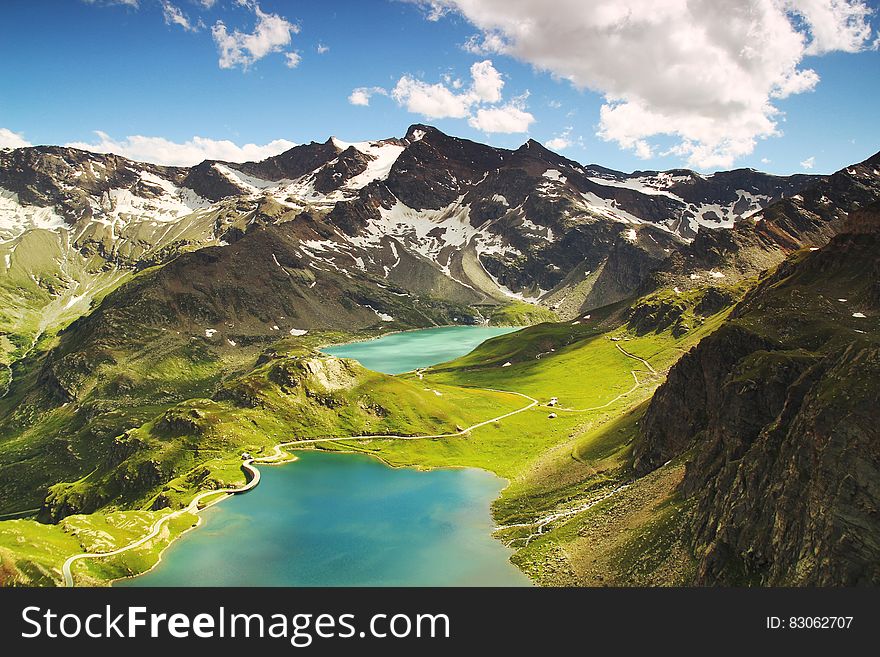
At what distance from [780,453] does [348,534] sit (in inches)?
2529

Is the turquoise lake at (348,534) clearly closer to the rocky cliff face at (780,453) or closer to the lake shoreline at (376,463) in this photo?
the lake shoreline at (376,463)

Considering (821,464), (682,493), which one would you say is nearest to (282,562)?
(682,493)

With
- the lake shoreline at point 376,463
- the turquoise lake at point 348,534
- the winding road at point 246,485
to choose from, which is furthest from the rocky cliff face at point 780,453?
the winding road at point 246,485

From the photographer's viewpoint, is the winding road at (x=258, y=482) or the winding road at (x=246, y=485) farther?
the winding road at (x=258, y=482)

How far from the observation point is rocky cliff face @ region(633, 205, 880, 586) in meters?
44.9

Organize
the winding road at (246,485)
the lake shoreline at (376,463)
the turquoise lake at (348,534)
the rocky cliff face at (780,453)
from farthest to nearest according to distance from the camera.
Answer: the winding road at (246,485) < the lake shoreline at (376,463) < the turquoise lake at (348,534) < the rocky cliff face at (780,453)

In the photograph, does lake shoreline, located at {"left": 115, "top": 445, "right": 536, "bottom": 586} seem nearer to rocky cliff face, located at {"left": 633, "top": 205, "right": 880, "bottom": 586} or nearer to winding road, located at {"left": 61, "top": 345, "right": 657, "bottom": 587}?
winding road, located at {"left": 61, "top": 345, "right": 657, "bottom": 587}

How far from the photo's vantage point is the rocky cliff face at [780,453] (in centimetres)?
4494

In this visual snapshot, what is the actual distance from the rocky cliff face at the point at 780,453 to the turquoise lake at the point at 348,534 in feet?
93.3

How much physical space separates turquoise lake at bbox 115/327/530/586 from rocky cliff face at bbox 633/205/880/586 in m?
28.4

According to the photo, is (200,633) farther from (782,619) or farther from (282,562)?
(282,562)

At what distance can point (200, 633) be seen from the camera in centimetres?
2827

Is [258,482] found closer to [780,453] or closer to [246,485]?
Result: [246,485]

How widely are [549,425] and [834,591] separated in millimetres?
130373
